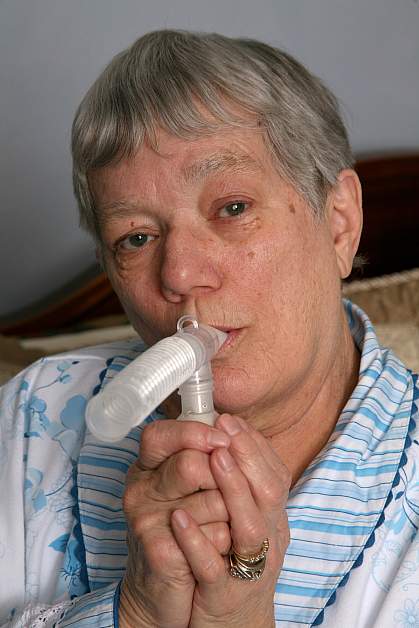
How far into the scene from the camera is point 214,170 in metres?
1.13

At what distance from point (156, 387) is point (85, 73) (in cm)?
197

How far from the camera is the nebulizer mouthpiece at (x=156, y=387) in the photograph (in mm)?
792

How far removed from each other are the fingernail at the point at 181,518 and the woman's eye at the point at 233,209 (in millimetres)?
414

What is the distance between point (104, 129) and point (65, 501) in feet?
1.89

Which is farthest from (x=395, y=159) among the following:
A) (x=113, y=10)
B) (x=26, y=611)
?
(x=26, y=611)

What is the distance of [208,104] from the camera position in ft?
3.75

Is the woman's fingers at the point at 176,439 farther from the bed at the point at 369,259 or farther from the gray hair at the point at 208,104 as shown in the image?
the bed at the point at 369,259

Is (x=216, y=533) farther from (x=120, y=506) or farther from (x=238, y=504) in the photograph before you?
(x=120, y=506)

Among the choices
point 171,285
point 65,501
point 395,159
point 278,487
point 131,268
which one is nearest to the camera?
point 278,487

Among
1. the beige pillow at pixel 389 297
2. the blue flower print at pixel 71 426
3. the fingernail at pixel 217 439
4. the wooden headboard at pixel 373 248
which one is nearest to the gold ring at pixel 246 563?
the fingernail at pixel 217 439

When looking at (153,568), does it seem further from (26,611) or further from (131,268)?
(131,268)

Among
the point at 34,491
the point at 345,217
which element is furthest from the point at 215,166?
the point at 34,491

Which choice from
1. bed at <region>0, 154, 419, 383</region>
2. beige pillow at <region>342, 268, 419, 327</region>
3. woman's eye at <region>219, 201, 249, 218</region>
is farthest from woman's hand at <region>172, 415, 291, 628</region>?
bed at <region>0, 154, 419, 383</region>

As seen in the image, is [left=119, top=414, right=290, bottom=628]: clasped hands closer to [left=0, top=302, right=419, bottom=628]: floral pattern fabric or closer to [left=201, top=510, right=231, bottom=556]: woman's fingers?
[left=201, top=510, right=231, bottom=556]: woman's fingers
